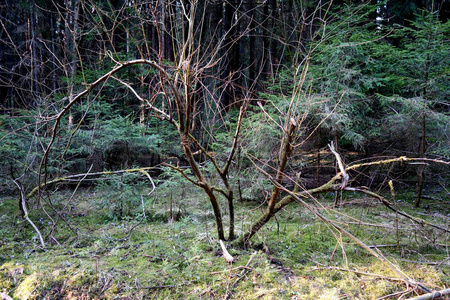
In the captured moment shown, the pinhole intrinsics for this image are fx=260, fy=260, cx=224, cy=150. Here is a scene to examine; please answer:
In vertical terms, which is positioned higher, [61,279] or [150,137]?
[150,137]

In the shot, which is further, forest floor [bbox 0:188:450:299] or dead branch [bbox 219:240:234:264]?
dead branch [bbox 219:240:234:264]

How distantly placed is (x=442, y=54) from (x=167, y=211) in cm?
643

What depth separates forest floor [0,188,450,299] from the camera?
8.58ft

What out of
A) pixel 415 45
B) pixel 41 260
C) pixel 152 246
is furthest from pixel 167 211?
pixel 415 45

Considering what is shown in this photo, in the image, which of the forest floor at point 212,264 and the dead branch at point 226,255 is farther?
the dead branch at point 226,255

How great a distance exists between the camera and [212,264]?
302 cm

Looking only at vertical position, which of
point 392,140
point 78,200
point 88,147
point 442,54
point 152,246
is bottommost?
point 78,200

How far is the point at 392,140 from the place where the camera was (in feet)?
20.9

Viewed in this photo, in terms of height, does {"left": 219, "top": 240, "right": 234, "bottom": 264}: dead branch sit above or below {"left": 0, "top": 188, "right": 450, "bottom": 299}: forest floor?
above

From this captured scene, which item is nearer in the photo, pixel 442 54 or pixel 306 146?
pixel 442 54

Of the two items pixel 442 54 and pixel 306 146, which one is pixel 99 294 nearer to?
pixel 306 146

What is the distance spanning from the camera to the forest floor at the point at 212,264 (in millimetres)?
2615

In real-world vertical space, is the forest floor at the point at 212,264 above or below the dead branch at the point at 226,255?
below

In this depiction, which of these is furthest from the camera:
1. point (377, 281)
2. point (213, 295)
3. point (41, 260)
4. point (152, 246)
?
point (152, 246)
